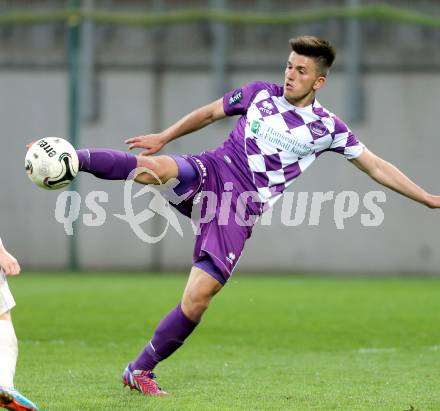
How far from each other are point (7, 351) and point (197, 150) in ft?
39.8

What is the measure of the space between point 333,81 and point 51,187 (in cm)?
1175

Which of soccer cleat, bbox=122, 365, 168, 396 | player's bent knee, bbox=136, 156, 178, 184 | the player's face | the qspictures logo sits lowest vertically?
the qspictures logo

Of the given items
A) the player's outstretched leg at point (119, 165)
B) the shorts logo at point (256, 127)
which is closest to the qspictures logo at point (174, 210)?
the shorts logo at point (256, 127)

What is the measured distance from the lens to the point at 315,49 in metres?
5.95

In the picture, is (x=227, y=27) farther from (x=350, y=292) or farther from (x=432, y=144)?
(x=350, y=292)

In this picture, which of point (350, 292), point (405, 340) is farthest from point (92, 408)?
point (350, 292)

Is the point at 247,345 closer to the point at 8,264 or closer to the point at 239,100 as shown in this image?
the point at 239,100

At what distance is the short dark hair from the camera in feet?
19.5

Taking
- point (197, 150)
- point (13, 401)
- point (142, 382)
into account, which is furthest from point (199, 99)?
point (13, 401)

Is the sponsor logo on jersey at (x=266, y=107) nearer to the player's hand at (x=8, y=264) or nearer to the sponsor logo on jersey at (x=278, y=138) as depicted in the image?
the sponsor logo on jersey at (x=278, y=138)

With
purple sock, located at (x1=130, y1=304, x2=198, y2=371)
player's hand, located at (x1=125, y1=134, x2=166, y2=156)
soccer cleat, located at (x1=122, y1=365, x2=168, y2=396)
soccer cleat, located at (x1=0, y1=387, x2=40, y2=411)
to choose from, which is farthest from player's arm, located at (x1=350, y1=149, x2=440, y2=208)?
soccer cleat, located at (x1=0, y1=387, x2=40, y2=411)

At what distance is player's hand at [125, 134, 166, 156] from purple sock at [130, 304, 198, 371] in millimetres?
883

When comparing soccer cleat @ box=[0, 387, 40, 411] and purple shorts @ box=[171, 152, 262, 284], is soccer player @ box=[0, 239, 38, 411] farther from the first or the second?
purple shorts @ box=[171, 152, 262, 284]

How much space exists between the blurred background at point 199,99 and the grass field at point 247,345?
2.01 meters
